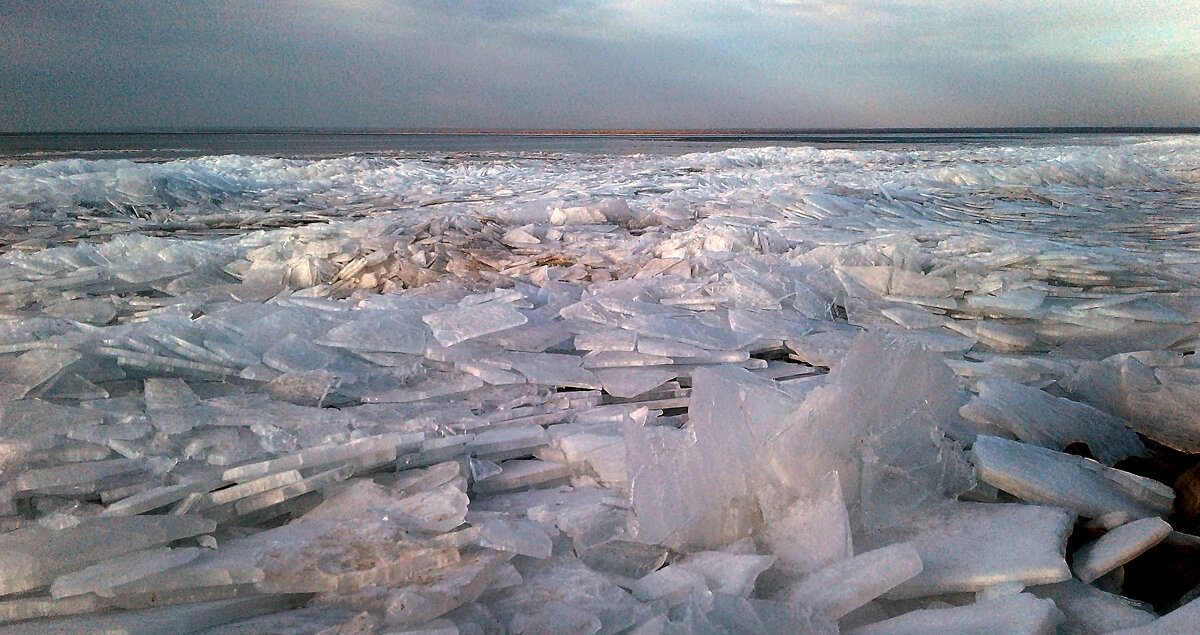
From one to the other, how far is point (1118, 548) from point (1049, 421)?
0.62 metres

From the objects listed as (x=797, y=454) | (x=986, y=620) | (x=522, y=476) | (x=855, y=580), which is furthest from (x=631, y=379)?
(x=986, y=620)

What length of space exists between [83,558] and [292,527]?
0.36 metres

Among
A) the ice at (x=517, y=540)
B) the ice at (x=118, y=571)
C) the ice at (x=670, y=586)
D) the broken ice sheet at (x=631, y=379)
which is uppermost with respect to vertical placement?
the broken ice sheet at (x=631, y=379)

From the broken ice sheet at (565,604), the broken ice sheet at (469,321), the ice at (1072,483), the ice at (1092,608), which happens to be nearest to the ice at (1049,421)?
the ice at (1072,483)

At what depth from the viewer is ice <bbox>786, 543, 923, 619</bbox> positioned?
119cm

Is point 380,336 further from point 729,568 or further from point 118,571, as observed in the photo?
point 729,568

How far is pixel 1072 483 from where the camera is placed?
1511mm

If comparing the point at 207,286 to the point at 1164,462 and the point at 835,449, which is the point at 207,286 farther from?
the point at 1164,462

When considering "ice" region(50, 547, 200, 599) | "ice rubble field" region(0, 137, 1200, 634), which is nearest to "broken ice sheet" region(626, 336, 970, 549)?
"ice rubble field" region(0, 137, 1200, 634)

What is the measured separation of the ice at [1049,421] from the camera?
1.80 metres

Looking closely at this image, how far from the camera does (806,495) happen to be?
1.44m

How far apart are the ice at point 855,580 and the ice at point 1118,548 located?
0.37 m

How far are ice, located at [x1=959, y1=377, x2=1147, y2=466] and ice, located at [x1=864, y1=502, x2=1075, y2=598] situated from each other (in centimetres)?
45

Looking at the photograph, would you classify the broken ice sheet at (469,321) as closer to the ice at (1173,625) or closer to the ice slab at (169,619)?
the ice slab at (169,619)
